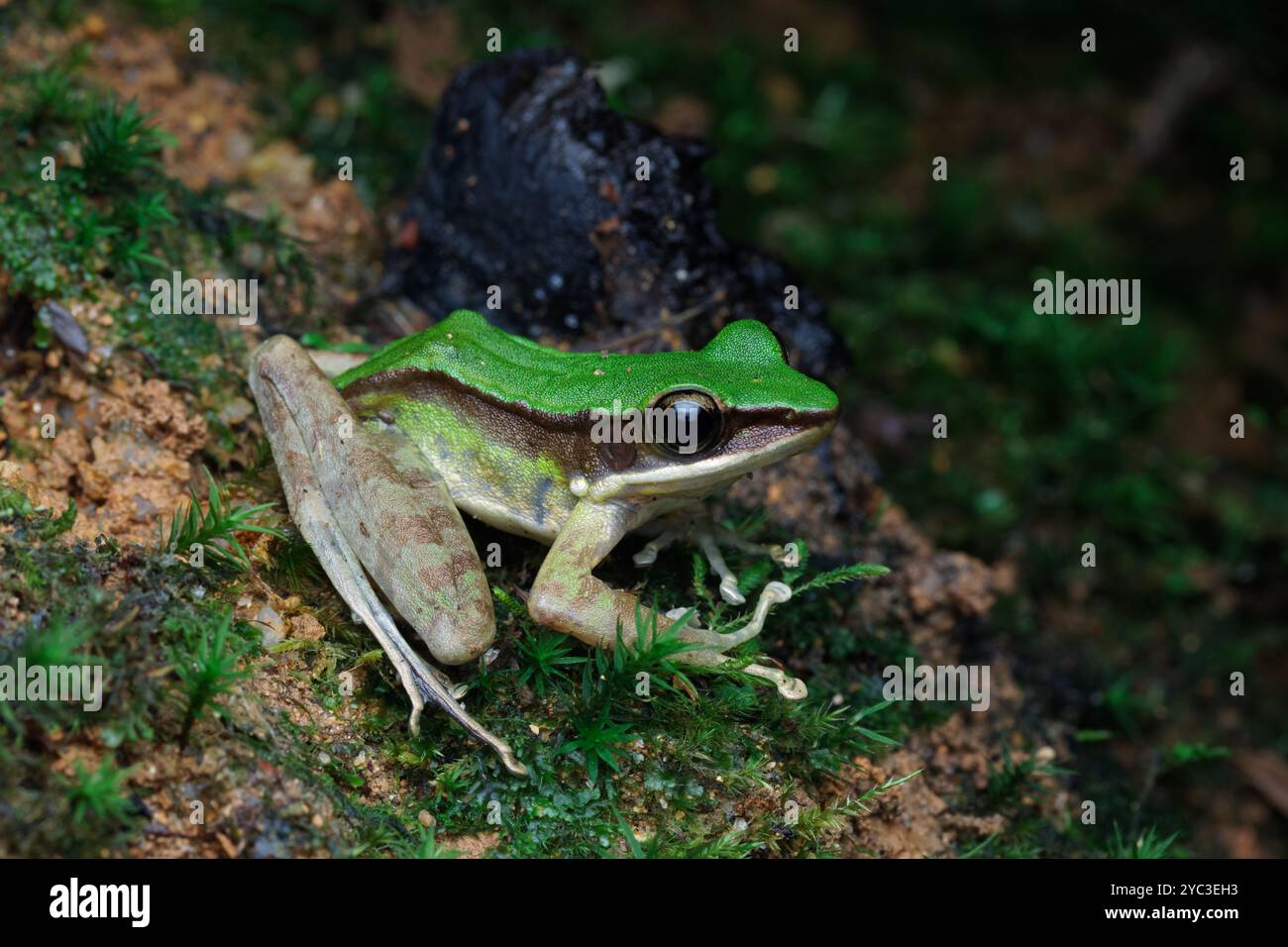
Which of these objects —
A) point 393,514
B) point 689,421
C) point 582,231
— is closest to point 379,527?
point 393,514

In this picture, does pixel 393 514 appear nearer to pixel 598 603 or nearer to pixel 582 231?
pixel 598 603

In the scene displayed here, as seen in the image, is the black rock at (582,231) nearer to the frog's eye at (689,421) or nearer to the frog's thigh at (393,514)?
the frog's eye at (689,421)

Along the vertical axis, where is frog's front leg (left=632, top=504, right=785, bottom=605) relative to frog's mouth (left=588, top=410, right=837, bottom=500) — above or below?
below

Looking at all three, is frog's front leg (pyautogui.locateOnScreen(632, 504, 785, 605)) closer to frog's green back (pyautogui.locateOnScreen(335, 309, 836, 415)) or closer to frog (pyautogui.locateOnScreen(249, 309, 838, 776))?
frog (pyautogui.locateOnScreen(249, 309, 838, 776))

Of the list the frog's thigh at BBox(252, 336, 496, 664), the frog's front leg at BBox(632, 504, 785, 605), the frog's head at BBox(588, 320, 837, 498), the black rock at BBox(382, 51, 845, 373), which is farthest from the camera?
the black rock at BBox(382, 51, 845, 373)

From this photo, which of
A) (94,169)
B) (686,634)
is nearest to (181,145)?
(94,169)

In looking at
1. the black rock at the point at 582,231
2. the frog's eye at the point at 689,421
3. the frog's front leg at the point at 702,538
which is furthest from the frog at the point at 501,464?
the black rock at the point at 582,231

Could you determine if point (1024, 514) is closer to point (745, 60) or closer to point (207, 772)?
point (745, 60)

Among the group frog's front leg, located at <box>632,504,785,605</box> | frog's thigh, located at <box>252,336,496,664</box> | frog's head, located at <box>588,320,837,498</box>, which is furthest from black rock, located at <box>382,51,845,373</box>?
frog's thigh, located at <box>252,336,496,664</box>
